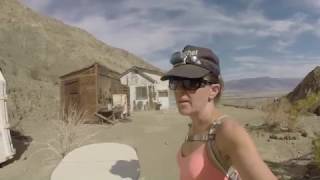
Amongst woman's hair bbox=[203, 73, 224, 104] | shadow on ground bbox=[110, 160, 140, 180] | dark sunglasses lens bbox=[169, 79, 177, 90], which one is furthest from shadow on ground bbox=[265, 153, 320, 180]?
dark sunglasses lens bbox=[169, 79, 177, 90]

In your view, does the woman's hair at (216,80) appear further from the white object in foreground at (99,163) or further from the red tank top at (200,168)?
the white object in foreground at (99,163)

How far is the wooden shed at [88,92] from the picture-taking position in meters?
27.9

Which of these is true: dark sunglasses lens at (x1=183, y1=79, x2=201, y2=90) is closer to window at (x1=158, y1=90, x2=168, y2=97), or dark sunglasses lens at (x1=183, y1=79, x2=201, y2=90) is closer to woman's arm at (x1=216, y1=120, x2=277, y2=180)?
woman's arm at (x1=216, y1=120, x2=277, y2=180)

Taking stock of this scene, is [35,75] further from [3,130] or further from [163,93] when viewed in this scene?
[3,130]

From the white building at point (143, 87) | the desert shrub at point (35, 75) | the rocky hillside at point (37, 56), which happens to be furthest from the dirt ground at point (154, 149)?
the desert shrub at point (35, 75)

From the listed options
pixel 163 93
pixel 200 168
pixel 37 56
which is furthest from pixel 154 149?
pixel 37 56

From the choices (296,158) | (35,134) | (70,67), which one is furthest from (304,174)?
(70,67)

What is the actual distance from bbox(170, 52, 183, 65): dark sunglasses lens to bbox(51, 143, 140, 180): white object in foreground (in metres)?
1.46

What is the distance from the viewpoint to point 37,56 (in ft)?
232

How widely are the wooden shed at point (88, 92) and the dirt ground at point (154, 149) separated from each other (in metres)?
2.91

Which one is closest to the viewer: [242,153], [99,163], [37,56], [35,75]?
[242,153]

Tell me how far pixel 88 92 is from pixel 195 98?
26149 millimetres

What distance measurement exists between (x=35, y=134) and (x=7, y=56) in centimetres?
4228

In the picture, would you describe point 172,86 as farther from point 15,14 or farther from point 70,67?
point 15,14
